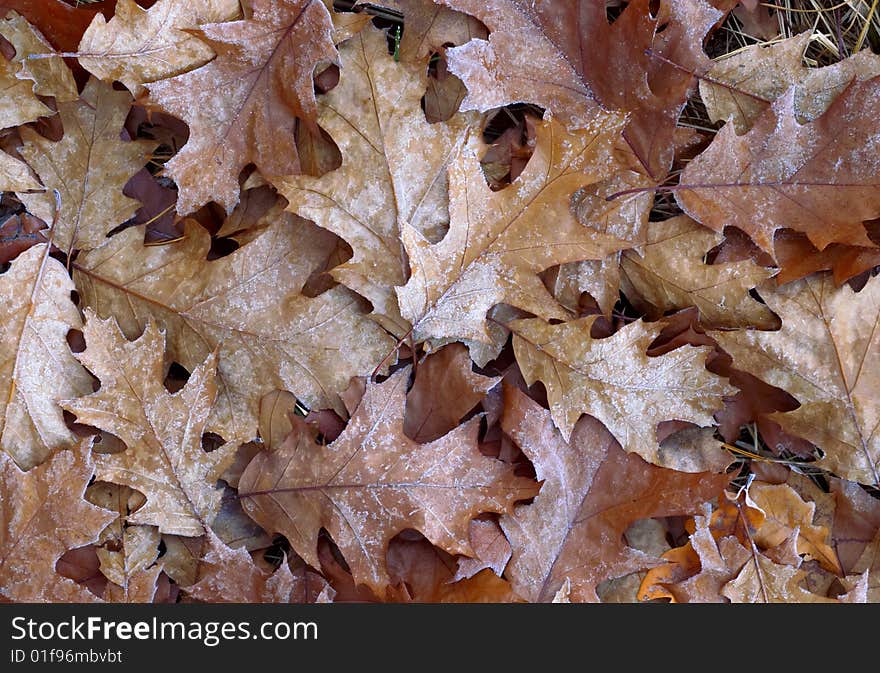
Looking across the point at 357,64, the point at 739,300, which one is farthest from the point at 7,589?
the point at 739,300

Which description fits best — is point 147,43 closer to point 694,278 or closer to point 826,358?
point 694,278

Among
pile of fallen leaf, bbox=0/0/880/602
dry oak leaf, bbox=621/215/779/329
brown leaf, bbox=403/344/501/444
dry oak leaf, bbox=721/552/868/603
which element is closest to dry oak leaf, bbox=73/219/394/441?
pile of fallen leaf, bbox=0/0/880/602

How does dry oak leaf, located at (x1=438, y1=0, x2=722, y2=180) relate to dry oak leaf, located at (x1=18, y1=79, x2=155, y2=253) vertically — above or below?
above

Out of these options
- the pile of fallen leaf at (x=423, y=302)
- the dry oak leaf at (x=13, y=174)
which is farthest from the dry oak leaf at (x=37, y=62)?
the dry oak leaf at (x=13, y=174)

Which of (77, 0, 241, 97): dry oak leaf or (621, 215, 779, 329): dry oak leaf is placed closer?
(77, 0, 241, 97): dry oak leaf

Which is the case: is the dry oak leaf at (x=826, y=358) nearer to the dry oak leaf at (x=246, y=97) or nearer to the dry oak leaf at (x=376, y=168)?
the dry oak leaf at (x=376, y=168)

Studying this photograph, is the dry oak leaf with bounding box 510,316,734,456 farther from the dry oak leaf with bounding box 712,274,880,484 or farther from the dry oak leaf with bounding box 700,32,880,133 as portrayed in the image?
the dry oak leaf with bounding box 700,32,880,133

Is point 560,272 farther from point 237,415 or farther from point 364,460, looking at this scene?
point 237,415

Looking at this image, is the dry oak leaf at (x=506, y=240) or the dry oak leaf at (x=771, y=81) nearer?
the dry oak leaf at (x=506, y=240)
